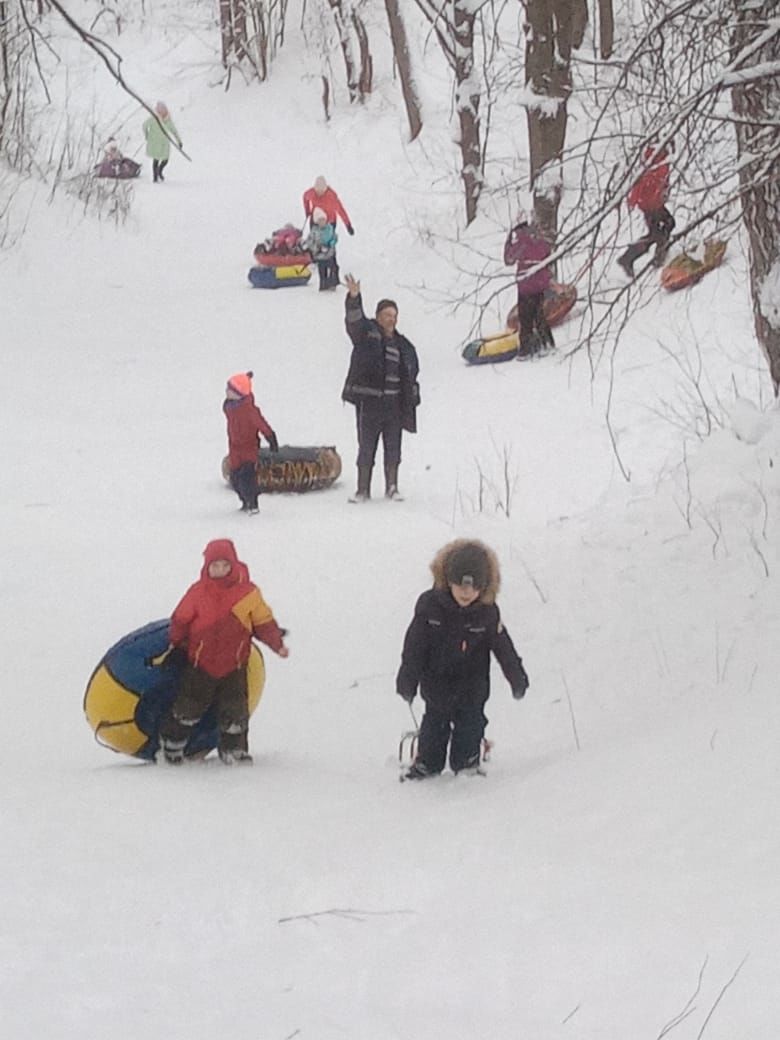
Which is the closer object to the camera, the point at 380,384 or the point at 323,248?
the point at 380,384

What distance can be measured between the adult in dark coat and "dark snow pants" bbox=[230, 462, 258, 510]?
845mm

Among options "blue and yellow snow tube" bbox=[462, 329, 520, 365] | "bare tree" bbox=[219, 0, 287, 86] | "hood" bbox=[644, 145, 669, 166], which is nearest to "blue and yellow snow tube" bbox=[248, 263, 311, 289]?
"blue and yellow snow tube" bbox=[462, 329, 520, 365]

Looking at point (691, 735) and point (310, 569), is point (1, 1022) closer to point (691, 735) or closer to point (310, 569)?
point (691, 735)

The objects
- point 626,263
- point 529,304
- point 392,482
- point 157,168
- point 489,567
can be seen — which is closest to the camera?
point 489,567

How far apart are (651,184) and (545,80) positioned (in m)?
8.93

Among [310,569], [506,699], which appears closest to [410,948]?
Answer: [506,699]

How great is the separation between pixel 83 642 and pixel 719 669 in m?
3.69

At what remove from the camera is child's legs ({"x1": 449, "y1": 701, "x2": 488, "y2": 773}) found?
504 centimetres

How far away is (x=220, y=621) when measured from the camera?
5180 millimetres

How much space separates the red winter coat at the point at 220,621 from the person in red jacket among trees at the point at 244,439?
187 inches

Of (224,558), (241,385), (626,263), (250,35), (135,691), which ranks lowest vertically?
(135,691)

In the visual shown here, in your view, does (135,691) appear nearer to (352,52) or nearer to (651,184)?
(651,184)

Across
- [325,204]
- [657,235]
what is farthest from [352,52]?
[657,235]

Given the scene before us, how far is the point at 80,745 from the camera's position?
5824 mm
